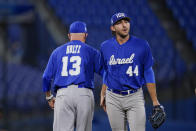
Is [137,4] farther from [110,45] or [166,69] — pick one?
[110,45]

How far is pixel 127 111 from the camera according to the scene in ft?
15.0

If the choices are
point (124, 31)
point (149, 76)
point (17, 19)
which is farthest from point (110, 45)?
point (17, 19)

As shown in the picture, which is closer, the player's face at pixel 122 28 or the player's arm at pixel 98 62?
the player's face at pixel 122 28

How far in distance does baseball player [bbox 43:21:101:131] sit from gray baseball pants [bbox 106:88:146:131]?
0.73 ft

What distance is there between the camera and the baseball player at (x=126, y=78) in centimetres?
454

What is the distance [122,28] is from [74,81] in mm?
702

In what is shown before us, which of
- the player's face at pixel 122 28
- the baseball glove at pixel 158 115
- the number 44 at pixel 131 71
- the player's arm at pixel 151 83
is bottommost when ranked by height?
the baseball glove at pixel 158 115

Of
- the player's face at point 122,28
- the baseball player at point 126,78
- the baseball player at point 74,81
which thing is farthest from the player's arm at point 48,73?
the player's face at point 122,28

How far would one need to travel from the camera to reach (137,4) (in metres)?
12.8

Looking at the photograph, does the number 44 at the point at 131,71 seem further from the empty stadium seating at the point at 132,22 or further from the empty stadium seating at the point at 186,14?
the empty stadium seating at the point at 186,14

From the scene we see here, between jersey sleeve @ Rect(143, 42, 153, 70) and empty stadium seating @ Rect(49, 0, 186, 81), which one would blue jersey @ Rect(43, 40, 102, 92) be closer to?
jersey sleeve @ Rect(143, 42, 153, 70)

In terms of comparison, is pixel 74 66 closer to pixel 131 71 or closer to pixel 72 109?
pixel 72 109

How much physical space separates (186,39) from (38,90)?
413cm

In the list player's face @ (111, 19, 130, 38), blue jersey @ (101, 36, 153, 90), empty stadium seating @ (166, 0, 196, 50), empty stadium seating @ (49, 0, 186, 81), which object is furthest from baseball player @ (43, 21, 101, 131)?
empty stadium seating @ (166, 0, 196, 50)
